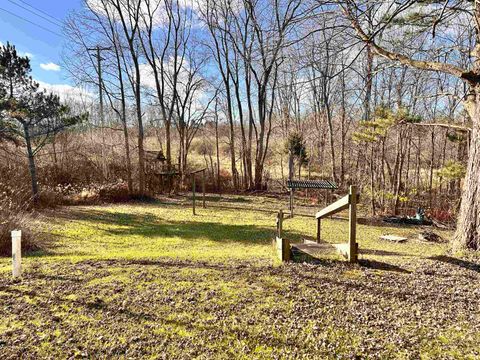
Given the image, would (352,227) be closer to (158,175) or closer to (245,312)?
(245,312)

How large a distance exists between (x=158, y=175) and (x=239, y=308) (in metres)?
13.4

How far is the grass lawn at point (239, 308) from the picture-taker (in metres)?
1.92

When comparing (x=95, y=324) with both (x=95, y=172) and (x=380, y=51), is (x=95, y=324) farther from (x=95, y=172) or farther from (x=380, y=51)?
(x=95, y=172)

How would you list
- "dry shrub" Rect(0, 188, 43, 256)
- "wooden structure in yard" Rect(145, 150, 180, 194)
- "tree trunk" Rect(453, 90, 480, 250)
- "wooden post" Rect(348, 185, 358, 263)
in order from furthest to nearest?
"wooden structure in yard" Rect(145, 150, 180, 194) < "dry shrub" Rect(0, 188, 43, 256) < "tree trunk" Rect(453, 90, 480, 250) < "wooden post" Rect(348, 185, 358, 263)

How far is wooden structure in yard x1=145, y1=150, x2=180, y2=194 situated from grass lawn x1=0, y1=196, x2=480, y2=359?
11553 millimetres

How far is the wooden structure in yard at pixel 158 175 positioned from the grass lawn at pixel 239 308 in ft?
37.9

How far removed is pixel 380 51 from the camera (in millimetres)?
4449

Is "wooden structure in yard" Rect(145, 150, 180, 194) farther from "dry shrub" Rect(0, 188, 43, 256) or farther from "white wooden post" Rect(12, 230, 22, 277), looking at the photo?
"white wooden post" Rect(12, 230, 22, 277)

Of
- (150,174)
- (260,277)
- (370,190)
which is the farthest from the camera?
(150,174)

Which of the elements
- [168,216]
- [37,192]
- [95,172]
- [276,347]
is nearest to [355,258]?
[276,347]

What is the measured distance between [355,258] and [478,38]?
10.6 feet

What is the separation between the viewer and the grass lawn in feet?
6.31

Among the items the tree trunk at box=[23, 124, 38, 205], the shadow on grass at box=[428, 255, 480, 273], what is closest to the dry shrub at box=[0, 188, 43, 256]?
the tree trunk at box=[23, 124, 38, 205]

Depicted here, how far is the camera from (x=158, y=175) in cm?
1516
